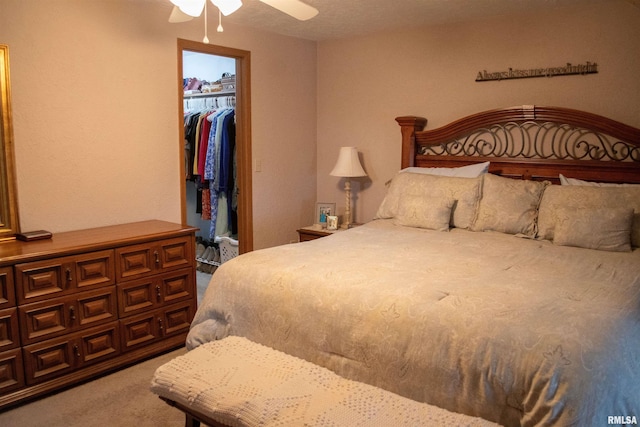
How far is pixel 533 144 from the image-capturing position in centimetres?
369

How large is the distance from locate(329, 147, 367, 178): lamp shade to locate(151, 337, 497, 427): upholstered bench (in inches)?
94.9

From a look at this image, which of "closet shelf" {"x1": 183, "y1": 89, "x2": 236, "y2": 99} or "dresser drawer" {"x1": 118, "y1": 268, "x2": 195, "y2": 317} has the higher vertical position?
"closet shelf" {"x1": 183, "y1": 89, "x2": 236, "y2": 99}

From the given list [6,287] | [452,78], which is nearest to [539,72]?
[452,78]

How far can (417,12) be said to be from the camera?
12.1ft

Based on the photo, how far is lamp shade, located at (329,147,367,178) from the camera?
14.2ft

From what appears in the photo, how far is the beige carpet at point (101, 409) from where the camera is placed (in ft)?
8.05

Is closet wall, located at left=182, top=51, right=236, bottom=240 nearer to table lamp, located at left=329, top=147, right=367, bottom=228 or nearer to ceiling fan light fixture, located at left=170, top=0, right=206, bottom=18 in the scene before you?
table lamp, located at left=329, top=147, right=367, bottom=228

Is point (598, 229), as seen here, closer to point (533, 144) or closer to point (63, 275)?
point (533, 144)

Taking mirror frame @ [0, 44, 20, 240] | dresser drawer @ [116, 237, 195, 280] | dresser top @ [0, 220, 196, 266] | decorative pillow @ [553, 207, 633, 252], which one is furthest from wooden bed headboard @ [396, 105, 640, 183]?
mirror frame @ [0, 44, 20, 240]

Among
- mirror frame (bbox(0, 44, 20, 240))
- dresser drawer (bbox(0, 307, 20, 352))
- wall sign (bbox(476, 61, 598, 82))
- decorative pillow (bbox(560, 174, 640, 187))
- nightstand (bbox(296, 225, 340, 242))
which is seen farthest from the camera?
nightstand (bbox(296, 225, 340, 242))

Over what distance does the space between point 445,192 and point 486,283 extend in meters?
1.41

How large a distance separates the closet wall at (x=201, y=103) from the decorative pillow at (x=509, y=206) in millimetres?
2673

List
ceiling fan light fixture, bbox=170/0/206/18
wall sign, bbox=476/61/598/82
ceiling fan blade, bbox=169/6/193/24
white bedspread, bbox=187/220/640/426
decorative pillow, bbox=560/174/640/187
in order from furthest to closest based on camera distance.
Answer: wall sign, bbox=476/61/598/82 < decorative pillow, bbox=560/174/640/187 < ceiling fan blade, bbox=169/6/193/24 < ceiling fan light fixture, bbox=170/0/206/18 < white bedspread, bbox=187/220/640/426

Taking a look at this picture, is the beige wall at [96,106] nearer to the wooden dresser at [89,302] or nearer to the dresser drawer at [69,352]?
the wooden dresser at [89,302]
